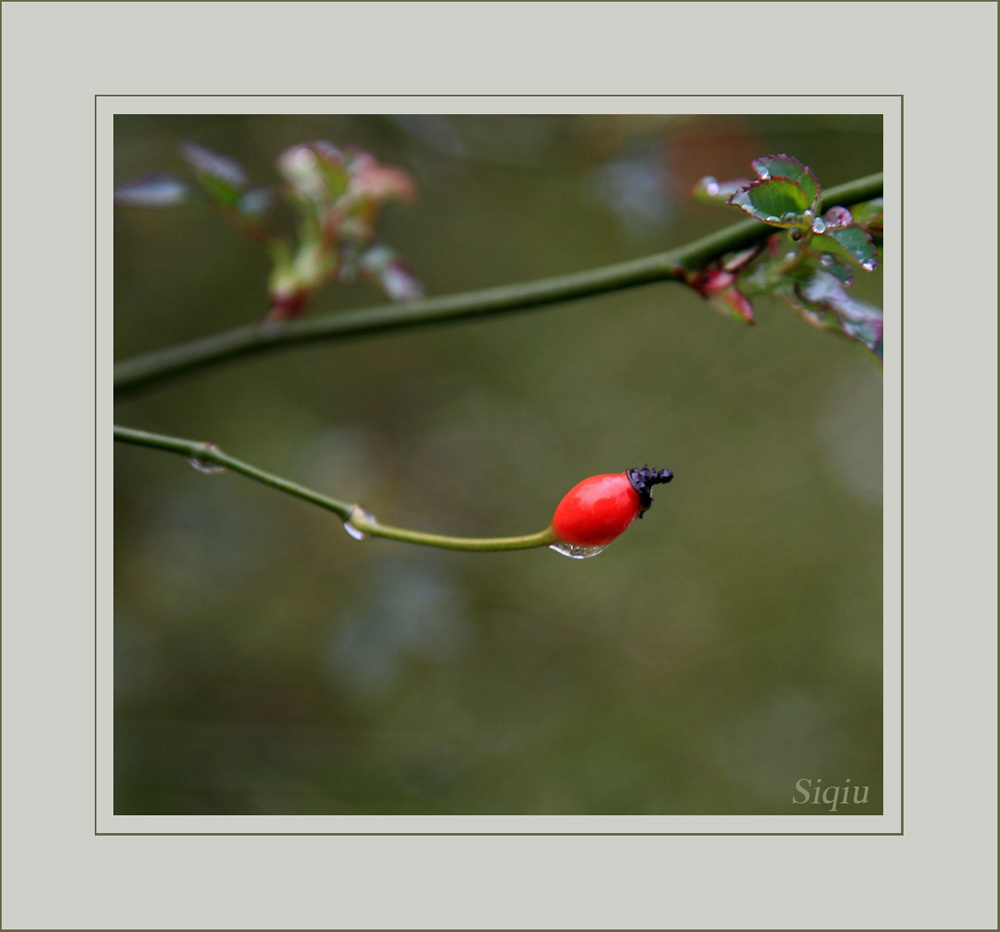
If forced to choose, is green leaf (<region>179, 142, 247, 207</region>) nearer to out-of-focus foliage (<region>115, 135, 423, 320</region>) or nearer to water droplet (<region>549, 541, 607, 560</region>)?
out-of-focus foliage (<region>115, 135, 423, 320</region>)

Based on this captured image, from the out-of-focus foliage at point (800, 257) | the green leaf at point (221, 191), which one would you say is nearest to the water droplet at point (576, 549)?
the out-of-focus foliage at point (800, 257)

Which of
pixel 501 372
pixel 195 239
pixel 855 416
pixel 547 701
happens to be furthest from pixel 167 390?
pixel 855 416

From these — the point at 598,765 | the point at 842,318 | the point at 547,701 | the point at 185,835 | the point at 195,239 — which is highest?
the point at 195,239

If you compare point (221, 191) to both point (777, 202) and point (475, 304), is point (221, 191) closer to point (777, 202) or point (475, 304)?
point (475, 304)

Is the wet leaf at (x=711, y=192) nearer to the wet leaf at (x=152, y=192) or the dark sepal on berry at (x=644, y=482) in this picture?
the dark sepal on berry at (x=644, y=482)

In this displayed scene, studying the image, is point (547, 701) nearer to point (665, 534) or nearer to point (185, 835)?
point (665, 534)

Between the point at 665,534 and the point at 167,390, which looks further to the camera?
the point at 665,534

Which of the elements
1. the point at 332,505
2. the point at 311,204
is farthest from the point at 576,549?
the point at 311,204

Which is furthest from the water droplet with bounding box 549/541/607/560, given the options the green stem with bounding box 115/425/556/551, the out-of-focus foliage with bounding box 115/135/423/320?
the out-of-focus foliage with bounding box 115/135/423/320
